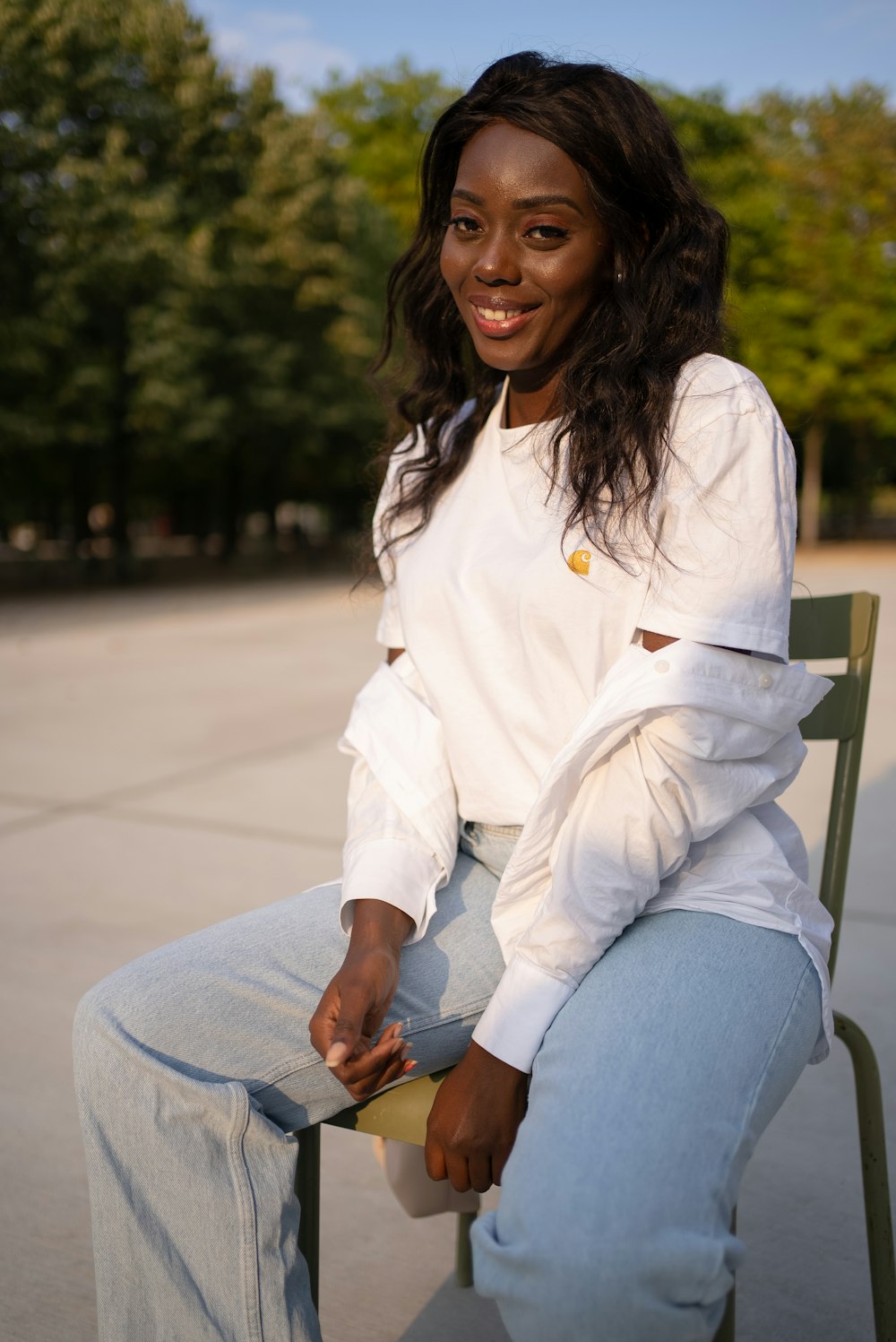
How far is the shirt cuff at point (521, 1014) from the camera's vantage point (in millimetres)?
1416

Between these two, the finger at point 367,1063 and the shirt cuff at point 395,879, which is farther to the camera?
the shirt cuff at point 395,879

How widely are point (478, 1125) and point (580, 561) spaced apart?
2.30 feet

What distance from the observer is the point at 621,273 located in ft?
5.71

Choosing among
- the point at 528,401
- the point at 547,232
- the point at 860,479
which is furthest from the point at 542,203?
the point at 860,479

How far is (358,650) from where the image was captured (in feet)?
34.1

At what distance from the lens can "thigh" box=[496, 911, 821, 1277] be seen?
1.19 metres

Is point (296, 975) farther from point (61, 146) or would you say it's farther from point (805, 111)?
point (805, 111)

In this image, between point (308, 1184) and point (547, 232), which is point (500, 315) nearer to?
point (547, 232)

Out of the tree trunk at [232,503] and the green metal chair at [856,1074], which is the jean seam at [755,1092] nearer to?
the green metal chair at [856,1074]

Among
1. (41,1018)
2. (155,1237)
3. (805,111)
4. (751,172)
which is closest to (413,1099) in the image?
(155,1237)

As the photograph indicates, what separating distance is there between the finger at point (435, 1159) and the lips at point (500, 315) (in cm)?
106

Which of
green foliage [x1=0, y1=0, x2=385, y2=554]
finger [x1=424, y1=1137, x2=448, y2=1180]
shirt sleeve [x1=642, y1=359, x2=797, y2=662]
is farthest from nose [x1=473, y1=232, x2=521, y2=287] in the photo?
green foliage [x1=0, y1=0, x2=385, y2=554]

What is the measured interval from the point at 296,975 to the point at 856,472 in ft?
114

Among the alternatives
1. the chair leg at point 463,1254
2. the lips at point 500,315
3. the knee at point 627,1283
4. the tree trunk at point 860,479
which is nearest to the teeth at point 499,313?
the lips at point 500,315
